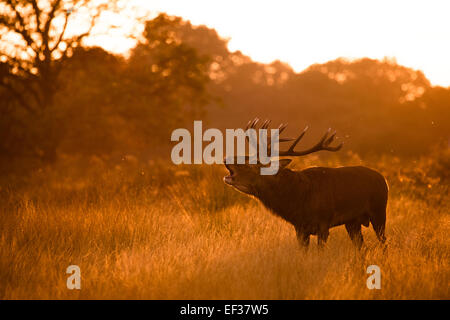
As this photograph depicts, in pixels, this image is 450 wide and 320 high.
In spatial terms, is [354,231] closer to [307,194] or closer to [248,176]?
[307,194]

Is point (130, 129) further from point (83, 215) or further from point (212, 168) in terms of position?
point (83, 215)

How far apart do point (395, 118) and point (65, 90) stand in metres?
25.5

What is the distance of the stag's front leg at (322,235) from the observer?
620cm

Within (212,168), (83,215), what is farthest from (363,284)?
(212,168)

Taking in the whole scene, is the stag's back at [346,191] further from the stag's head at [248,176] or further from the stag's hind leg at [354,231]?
the stag's head at [248,176]

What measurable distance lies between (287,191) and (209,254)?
1.40 metres

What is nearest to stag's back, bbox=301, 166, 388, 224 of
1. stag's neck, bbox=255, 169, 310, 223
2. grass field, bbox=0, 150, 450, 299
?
stag's neck, bbox=255, 169, 310, 223

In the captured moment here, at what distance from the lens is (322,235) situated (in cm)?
625

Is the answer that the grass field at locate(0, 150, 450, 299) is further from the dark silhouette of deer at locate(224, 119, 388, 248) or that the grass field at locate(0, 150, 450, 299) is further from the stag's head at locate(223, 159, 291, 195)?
the stag's head at locate(223, 159, 291, 195)

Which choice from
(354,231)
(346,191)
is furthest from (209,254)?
(354,231)
